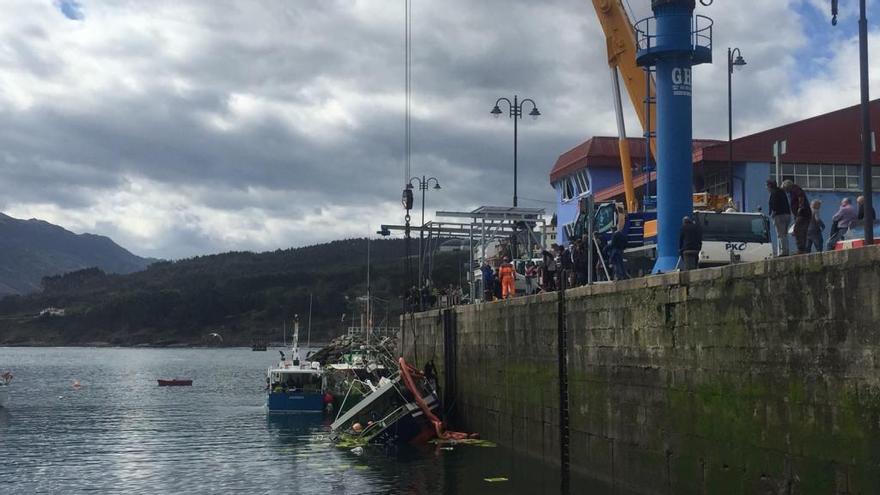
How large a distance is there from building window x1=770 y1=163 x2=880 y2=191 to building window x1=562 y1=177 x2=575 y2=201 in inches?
605

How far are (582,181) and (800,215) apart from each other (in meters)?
35.1

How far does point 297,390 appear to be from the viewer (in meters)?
48.1

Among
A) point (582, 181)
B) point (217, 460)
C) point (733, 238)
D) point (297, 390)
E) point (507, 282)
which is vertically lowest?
point (217, 460)

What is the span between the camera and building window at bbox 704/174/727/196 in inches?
1636

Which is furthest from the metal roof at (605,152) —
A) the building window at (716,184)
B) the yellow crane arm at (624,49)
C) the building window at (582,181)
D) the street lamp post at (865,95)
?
the street lamp post at (865,95)

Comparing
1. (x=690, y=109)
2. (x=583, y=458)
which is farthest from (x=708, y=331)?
(x=690, y=109)

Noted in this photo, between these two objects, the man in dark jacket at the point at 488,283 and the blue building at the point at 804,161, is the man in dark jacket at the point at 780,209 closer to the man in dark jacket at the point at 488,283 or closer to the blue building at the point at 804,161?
the man in dark jacket at the point at 488,283

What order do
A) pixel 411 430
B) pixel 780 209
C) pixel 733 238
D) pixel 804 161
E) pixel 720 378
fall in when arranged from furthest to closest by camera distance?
pixel 804 161, pixel 411 430, pixel 733 238, pixel 780 209, pixel 720 378

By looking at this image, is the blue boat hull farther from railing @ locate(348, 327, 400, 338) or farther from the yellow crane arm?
the yellow crane arm

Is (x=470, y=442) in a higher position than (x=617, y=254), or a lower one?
lower

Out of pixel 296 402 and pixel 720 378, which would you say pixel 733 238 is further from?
pixel 296 402

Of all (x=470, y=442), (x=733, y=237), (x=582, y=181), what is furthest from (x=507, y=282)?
(x=582, y=181)

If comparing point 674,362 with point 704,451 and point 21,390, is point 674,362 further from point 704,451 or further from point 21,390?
point 21,390

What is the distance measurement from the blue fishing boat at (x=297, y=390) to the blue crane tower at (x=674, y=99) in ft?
80.7
